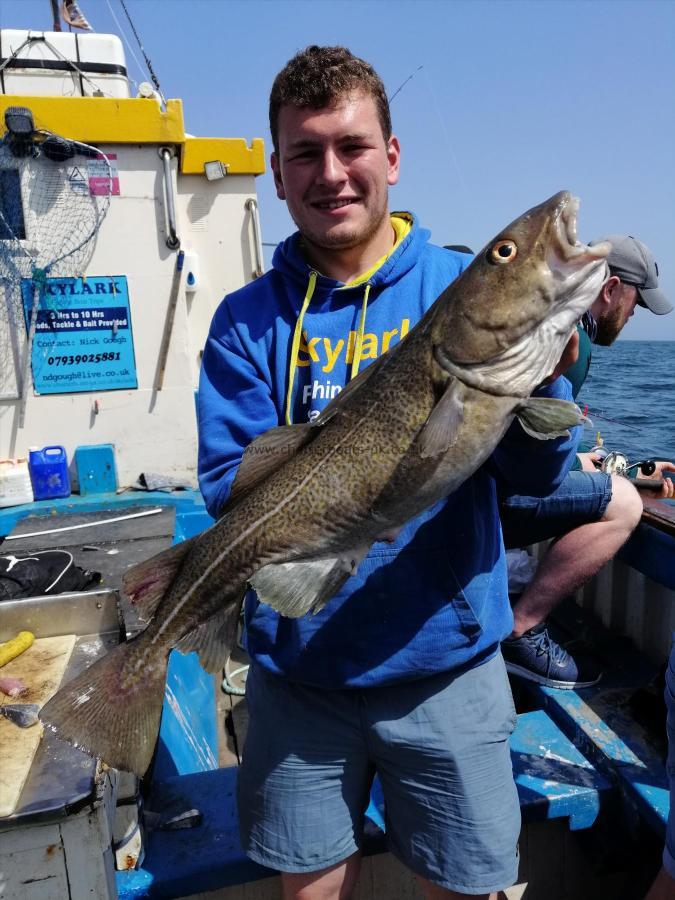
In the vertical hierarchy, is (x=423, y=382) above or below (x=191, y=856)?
above

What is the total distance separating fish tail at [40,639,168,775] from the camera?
1.89 metres

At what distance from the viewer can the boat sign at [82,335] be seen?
7.35 m

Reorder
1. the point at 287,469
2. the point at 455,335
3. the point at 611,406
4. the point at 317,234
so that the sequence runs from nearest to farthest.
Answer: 1. the point at 455,335
2. the point at 287,469
3. the point at 317,234
4. the point at 611,406

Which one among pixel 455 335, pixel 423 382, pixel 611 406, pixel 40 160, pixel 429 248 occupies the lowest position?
pixel 611 406

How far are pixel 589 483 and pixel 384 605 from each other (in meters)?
2.06

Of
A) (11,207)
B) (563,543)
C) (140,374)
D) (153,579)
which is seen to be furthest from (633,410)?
(153,579)

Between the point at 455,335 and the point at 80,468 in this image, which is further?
the point at 80,468

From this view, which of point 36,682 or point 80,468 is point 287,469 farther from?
point 80,468

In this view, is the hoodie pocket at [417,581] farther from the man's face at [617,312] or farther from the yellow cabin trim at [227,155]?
the yellow cabin trim at [227,155]

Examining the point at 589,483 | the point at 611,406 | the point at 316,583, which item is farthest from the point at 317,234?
the point at 611,406

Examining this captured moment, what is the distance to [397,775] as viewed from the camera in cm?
217

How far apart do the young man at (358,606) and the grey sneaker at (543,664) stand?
1.54 meters

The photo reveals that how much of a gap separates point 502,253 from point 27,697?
209 centimetres

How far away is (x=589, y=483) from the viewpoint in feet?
12.2
